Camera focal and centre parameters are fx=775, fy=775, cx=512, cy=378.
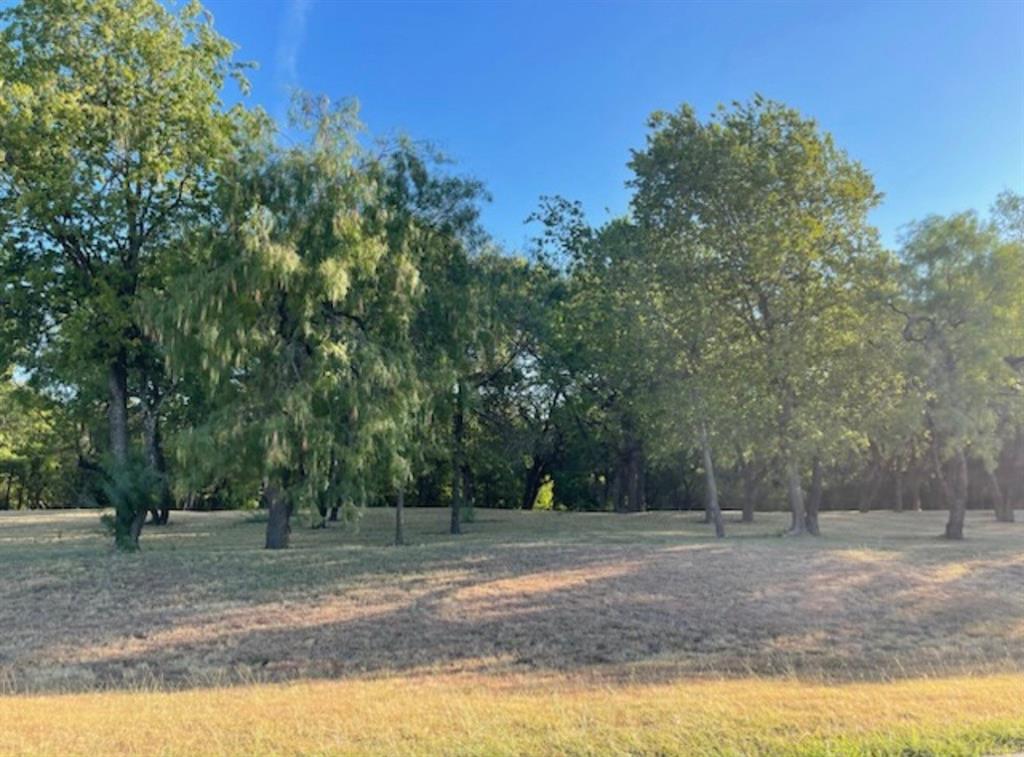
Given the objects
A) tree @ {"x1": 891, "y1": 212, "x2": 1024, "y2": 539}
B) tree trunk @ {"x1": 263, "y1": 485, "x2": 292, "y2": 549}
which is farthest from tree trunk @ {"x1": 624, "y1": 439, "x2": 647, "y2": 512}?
tree trunk @ {"x1": 263, "y1": 485, "x2": 292, "y2": 549}

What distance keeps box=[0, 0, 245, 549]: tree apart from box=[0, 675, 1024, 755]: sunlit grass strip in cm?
1206

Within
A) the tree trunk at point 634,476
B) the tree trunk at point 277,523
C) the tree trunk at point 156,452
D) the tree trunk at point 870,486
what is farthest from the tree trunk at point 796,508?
the tree trunk at point 870,486

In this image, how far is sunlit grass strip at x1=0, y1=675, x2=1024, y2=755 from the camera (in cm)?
487

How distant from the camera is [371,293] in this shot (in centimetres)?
1703

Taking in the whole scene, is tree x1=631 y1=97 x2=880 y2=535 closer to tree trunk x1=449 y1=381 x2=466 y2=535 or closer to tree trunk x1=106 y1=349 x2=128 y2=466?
tree trunk x1=449 y1=381 x2=466 y2=535

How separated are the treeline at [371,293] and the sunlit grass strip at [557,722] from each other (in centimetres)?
880

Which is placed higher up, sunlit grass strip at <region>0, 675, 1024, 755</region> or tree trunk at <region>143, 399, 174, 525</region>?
tree trunk at <region>143, 399, 174, 525</region>

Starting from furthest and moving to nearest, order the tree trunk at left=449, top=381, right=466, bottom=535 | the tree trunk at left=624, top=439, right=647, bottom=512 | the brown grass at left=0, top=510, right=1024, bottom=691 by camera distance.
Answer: the tree trunk at left=624, top=439, right=647, bottom=512 → the tree trunk at left=449, top=381, right=466, bottom=535 → the brown grass at left=0, top=510, right=1024, bottom=691

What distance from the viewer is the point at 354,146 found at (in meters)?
16.7

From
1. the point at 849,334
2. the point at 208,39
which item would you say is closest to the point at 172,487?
the point at 208,39

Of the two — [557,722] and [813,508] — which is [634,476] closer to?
[813,508]

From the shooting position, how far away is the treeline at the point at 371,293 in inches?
619

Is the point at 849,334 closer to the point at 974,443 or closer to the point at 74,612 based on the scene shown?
the point at 974,443

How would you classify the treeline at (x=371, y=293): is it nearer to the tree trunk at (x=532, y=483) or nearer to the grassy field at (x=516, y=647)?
the grassy field at (x=516, y=647)
